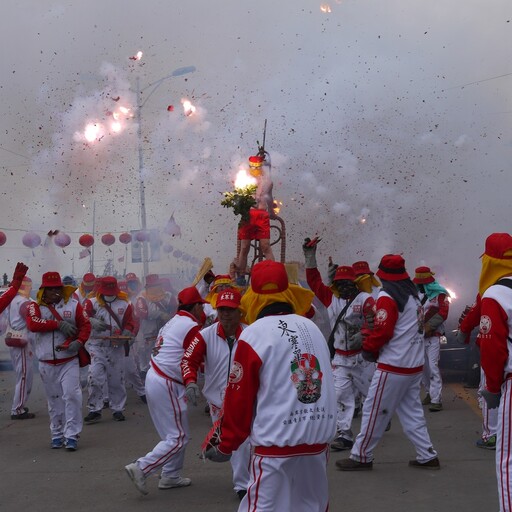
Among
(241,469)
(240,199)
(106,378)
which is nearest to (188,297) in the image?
(241,469)

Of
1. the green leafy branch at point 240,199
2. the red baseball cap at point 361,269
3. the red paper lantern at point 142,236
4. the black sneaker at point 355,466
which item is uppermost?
the red paper lantern at point 142,236

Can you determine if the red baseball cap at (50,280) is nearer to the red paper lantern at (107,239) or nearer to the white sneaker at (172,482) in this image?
the white sneaker at (172,482)

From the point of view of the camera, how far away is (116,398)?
35.0ft

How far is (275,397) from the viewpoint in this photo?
385 cm

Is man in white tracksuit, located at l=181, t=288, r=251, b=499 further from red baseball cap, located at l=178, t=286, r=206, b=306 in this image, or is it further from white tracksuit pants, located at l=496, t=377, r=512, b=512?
white tracksuit pants, located at l=496, t=377, r=512, b=512

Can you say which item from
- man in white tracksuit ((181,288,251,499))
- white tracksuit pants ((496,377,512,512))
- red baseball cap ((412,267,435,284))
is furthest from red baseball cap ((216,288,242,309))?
red baseball cap ((412,267,435,284))

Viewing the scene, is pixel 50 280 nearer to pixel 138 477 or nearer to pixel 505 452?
pixel 138 477

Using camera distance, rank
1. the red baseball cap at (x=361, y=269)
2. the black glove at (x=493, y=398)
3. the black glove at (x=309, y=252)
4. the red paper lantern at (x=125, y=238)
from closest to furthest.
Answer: the black glove at (x=493, y=398)
the black glove at (x=309, y=252)
the red baseball cap at (x=361, y=269)
the red paper lantern at (x=125, y=238)

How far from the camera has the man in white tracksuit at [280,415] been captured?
379cm

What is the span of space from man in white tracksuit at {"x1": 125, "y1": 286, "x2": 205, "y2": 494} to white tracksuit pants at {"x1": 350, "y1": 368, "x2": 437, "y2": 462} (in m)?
1.72

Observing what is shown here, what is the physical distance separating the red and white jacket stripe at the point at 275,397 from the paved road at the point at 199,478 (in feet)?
7.75

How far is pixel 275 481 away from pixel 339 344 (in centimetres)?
467

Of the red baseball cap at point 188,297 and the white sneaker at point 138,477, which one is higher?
the red baseball cap at point 188,297

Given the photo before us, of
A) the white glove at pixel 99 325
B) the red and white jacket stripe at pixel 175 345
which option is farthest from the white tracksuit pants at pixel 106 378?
the red and white jacket stripe at pixel 175 345
